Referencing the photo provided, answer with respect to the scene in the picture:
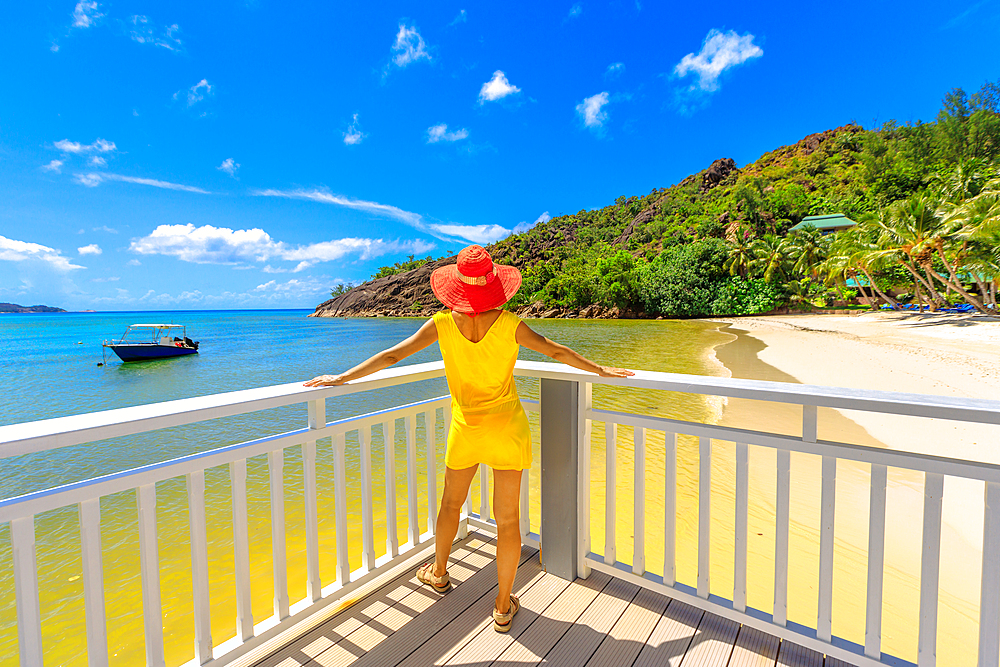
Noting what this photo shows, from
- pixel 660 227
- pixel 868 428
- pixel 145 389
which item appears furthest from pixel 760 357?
pixel 660 227

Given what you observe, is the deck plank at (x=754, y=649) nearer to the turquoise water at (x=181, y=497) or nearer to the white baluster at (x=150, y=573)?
the turquoise water at (x=181, y=497)

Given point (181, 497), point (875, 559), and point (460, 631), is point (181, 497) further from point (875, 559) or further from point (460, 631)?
point (875, 559)

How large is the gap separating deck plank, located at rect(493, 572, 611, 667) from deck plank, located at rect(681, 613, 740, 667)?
426 millimetres

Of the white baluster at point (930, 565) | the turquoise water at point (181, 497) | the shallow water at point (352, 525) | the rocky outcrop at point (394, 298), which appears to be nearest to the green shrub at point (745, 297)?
the turquoise water at point (181, 497)

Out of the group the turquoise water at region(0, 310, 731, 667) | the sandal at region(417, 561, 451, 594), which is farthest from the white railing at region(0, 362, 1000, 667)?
the turquoise water at region(0, 310, 731, 667)

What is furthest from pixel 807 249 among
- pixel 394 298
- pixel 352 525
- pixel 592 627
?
pixel 394 298

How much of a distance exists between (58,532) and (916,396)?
813 centimetres

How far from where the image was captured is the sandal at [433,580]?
6.53 ft

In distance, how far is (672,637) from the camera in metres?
1.70

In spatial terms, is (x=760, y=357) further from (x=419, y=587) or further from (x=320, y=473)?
(x=419, y=587)

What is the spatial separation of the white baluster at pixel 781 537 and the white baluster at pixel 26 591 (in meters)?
2.13

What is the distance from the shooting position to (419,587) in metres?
2.05

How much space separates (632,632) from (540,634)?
36cm

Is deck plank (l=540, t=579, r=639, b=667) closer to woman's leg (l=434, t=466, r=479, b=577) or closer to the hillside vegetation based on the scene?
woman's leg (l=434, t=466, r=479, b=577)
